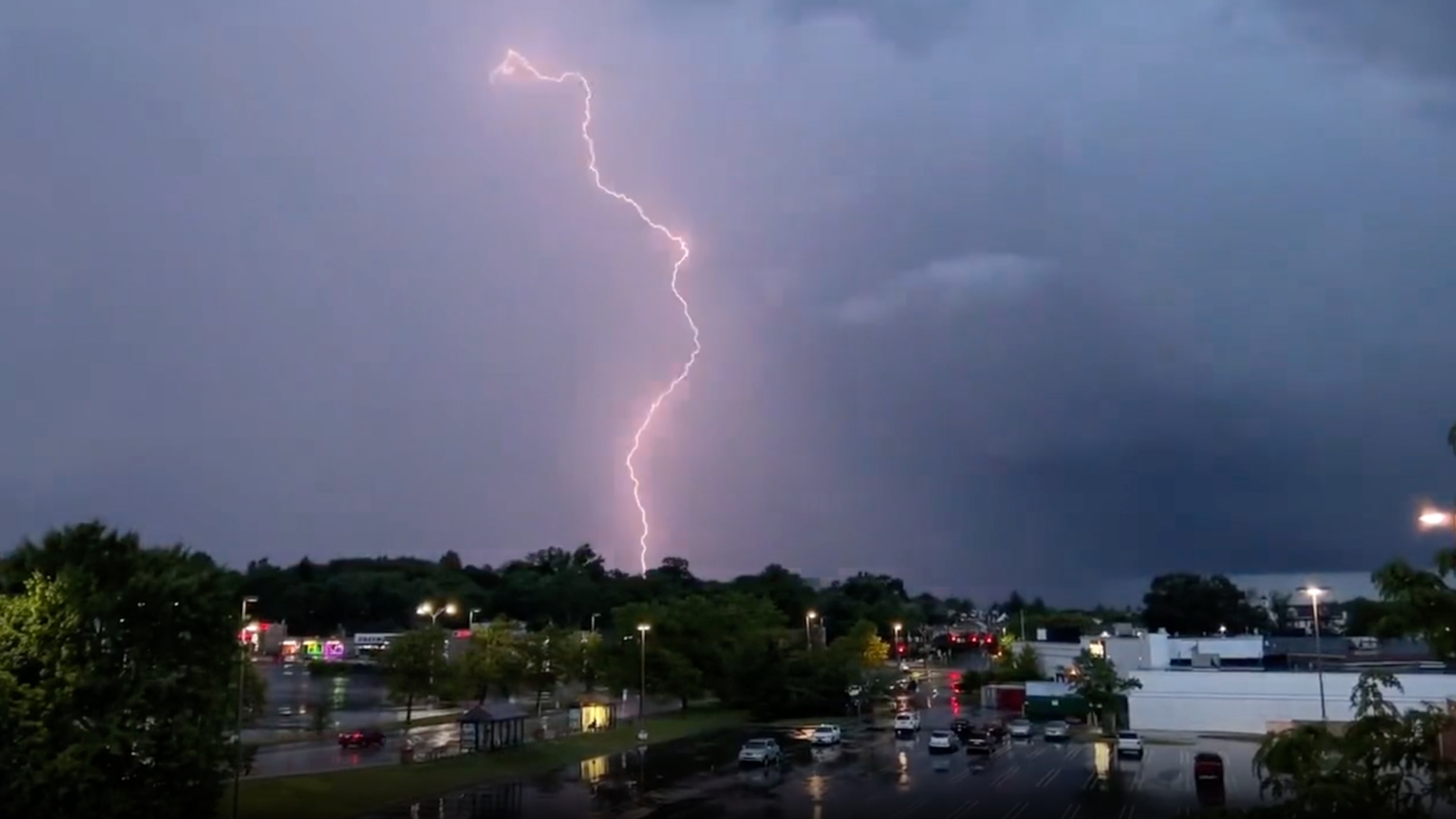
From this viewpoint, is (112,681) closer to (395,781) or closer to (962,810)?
(395,781)

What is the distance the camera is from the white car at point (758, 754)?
157 feet

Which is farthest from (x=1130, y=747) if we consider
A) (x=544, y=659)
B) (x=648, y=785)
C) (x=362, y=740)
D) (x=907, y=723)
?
(x=544, y=659)

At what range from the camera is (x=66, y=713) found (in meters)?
25.9

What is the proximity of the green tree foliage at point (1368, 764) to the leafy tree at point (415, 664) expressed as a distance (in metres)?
61.7

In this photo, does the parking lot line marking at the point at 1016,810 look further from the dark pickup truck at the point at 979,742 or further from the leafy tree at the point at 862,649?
the leafy tree at the point at 862,649

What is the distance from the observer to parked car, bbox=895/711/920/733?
63938mm

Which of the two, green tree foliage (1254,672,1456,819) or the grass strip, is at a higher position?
green tree foliage (1254,672,1456,819)

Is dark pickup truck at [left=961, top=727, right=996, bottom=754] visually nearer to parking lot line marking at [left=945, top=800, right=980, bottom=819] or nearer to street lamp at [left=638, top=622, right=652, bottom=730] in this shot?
parking lot line marking at [left=945, top=800, right=980, bottom=819]

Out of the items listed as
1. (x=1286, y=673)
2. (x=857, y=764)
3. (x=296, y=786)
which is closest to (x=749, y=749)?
(x=857, y=764)

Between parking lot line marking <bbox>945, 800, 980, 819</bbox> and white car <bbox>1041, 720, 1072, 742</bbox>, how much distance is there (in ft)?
86.2

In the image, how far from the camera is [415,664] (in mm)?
65062

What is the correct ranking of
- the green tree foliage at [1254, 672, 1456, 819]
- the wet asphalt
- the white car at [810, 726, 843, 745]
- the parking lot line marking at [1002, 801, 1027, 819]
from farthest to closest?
1. the white car at [810, 726, 843, 745]
2. the wet asphalt
3. the parking lot line marking at [1002, 801, 1027, 819]
4. the green tree foliage at [1254, 672, 1456, 819]

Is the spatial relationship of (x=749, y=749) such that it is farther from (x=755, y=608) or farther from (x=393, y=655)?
(x=755, y=608)

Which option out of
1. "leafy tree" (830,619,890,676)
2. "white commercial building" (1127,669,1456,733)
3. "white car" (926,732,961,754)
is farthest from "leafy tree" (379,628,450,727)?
"white commercial building" (1127,669,1456,733)
